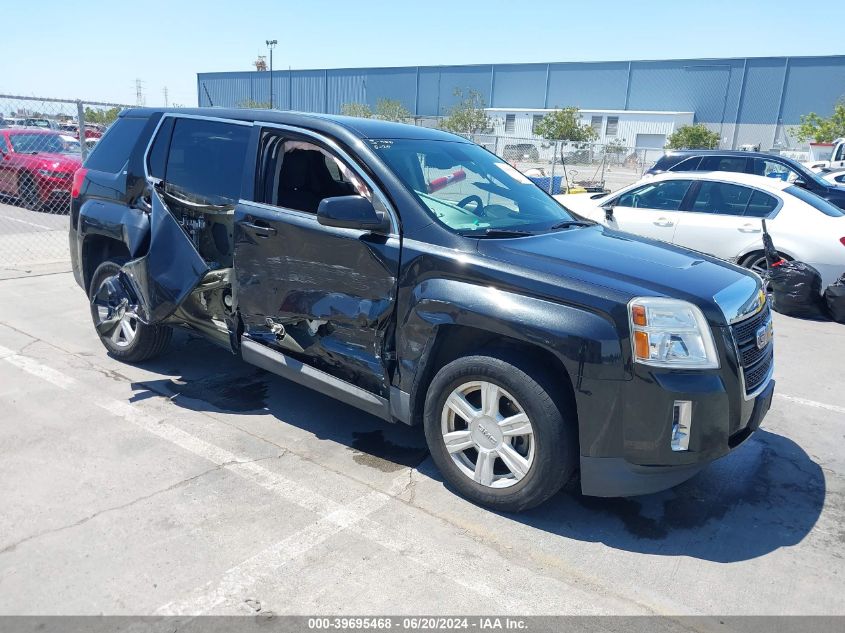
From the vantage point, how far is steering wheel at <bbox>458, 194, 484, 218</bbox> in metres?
3.91

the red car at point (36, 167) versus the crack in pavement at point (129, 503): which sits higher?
the red car at point (36, 167)

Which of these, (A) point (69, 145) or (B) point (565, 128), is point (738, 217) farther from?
(B) point (565, 128)

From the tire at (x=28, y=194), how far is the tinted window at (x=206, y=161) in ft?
34.1

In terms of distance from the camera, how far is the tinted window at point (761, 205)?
8078 mm

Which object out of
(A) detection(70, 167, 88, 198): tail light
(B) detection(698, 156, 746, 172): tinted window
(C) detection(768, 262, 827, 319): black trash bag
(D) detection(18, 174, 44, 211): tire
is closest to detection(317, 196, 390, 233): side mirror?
(A) detection(70, 167, 88, 198): tail light

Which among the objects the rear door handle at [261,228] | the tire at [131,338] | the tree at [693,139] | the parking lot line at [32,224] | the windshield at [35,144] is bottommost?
the parking lot line at [32,224]

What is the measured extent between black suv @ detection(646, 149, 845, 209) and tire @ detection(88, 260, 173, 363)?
1130 centimetres

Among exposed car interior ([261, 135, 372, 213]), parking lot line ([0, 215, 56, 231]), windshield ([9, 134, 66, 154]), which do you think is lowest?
parking lot line ([0, 215, 56, 231])

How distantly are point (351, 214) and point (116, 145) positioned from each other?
2769 mm

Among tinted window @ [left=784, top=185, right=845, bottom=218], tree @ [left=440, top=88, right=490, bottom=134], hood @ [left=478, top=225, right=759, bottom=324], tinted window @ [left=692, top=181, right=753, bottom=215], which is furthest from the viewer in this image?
tree @ [left=440, top=88, right=490, bottom=134]

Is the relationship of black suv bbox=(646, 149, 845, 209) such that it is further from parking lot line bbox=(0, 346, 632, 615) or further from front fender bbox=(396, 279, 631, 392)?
parking lot line bbox=(0, 346, 632, 615)

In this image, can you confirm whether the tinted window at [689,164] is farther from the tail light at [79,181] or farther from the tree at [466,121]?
the tree at [466,121]

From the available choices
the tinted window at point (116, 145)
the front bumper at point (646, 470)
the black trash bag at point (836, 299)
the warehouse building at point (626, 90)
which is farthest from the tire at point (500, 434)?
the warehouse building at point (626, 90)

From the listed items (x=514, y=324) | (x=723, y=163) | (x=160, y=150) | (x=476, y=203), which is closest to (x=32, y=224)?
(x=160, y=150)
